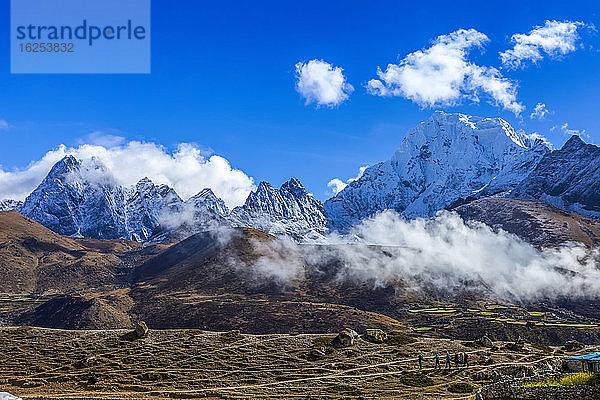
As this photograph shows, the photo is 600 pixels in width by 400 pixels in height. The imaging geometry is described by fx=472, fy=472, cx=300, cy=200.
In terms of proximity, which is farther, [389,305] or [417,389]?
[389,305]

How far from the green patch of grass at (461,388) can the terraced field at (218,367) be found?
353mm

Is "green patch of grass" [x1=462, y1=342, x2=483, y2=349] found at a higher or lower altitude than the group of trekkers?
lower

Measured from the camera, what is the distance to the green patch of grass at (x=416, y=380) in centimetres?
5878

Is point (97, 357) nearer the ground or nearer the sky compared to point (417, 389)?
nearer the sky

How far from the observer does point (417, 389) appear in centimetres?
5662

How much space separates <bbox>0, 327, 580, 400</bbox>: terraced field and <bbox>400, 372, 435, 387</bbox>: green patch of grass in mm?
129

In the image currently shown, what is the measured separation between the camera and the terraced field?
174ft

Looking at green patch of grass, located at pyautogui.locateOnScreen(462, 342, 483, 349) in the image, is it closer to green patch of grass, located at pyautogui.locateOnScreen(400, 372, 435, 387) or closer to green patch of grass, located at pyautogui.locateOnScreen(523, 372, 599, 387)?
green patch of grass, located at pyautogui.locateOnScreen(400, 372, 435, 387)

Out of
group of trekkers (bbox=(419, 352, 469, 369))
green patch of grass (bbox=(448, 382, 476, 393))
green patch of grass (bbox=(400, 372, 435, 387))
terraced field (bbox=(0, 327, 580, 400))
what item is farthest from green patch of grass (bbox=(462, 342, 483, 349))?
green patch of grass (bbox=(448, 382, 476, 393))

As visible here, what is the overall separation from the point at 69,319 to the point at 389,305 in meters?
124

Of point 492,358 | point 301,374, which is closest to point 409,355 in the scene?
point 492,358

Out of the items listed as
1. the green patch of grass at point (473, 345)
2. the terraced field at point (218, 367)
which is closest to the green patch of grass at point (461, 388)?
the terraced field at point (218, 367)

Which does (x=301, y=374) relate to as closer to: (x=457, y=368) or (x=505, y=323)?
(x=457, y=368)

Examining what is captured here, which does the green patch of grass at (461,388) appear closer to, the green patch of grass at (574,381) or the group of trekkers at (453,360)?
the group of trekkers at (453,360)
